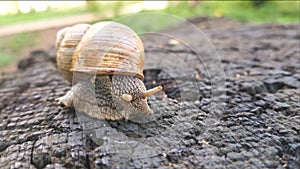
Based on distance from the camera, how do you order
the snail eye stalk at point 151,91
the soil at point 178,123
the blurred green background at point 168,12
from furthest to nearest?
the blurred green background at point 168,12
the snail eye stalk at point 151,91
the soil at point 178,123

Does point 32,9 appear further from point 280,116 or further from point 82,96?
point 280,116

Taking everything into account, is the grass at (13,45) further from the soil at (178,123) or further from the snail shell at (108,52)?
the snail shell at (108,52)

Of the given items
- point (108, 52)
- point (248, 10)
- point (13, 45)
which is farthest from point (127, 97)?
point (248, 10)

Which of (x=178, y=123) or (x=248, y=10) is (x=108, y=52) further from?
(x=248, y=10)

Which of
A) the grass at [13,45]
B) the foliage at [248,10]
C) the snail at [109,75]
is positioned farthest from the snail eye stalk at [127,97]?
the foliage at [248,10]

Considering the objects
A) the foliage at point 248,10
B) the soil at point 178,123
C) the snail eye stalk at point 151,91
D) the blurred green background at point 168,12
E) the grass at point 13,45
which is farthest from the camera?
the foliage at point 248,10

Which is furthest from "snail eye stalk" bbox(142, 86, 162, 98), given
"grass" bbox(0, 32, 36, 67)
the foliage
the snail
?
the foliage

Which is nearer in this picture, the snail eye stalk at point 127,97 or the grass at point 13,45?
the snail eye stalk at point 127,97
